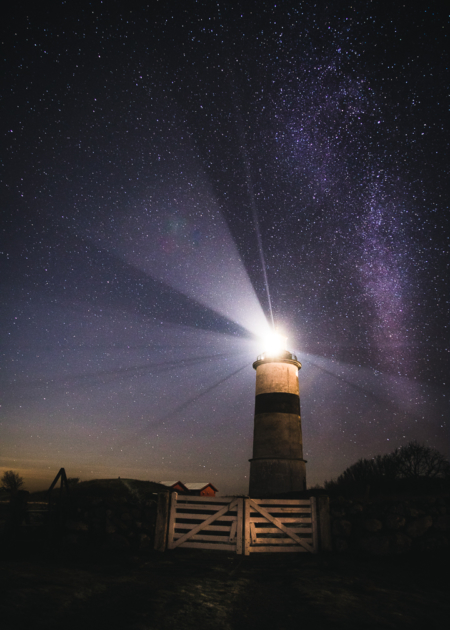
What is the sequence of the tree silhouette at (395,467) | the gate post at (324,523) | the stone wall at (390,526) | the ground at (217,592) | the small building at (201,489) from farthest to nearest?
the small building at (201,489), the tree silhouette at (395,467), the gate post at (324,523), the stone wall at (390,526), the ground at (217,592)

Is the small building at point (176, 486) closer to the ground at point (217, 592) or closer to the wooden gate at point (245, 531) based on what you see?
the wooden gate at point (245, 531)

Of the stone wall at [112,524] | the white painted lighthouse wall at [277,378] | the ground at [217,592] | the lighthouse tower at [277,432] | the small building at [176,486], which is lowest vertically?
the ground at [217,592]

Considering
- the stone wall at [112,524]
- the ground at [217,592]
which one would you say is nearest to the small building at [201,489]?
the stone wall at [112,524]

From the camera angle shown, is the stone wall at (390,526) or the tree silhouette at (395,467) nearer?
the stone wall at (390,526)

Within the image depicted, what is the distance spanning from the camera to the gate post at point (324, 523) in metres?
10.4

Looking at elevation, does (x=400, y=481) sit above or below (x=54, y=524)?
above

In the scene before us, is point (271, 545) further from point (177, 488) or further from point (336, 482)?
point (177, 488)

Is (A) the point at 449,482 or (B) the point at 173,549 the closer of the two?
(B) the point at 173,549

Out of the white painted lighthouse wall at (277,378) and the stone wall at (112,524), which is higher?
the white painted lighthouse wall at (277,378)

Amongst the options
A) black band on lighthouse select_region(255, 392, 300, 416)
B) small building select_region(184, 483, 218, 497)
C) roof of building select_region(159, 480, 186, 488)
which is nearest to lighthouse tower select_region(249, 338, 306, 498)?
black band on lighthouse select_region(255, 392, 300, 416)

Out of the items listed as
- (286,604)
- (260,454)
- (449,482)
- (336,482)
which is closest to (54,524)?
(286,604)

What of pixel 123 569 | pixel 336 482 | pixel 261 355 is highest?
pixel 261 355

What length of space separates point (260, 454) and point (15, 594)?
79.4 ft

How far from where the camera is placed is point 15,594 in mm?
5500
